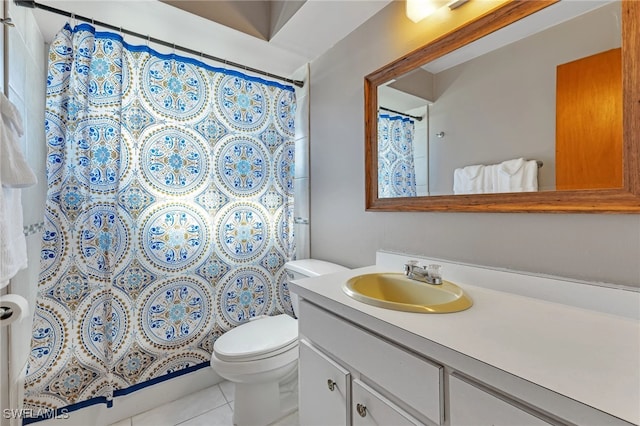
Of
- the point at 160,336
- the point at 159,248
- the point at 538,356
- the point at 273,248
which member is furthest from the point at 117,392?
the point at 538,356

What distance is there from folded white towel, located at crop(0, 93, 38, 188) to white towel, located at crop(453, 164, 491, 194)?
4.94 feet

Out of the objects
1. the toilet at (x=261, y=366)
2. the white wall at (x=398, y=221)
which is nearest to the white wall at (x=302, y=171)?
the white wall at (x=398, y=221)

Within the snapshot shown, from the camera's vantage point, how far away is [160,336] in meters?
1.54

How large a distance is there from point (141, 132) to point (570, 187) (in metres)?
1.89

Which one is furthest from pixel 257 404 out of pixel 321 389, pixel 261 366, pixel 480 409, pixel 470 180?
pixel 470 180

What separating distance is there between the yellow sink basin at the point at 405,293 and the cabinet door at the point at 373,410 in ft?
0.78

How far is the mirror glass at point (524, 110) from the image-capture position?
774mm

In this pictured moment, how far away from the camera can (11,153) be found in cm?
84

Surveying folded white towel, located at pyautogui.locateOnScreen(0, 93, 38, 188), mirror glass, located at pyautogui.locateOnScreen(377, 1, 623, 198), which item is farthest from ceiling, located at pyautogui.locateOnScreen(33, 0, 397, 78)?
folded white towel, located at pyautogui.locateOnScreen(0, 93, 38, 188)

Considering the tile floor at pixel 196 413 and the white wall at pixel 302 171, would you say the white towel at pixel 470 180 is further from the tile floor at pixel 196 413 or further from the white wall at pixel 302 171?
the tile floor at pixel 196 413

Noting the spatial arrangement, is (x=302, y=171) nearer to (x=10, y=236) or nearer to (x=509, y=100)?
(x=509, y=100)

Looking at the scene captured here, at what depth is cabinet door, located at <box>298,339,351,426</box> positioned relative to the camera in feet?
2.77

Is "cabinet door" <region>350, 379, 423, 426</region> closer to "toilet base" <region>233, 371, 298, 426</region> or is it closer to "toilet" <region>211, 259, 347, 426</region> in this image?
"toilet" <region>211, 259, 347, 426</region>

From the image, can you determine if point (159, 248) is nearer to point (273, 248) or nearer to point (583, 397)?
point (273, 248)
